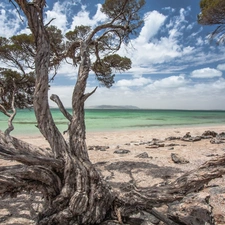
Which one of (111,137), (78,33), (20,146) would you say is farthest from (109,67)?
(111,137)

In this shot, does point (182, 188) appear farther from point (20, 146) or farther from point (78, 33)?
point (78, 33)

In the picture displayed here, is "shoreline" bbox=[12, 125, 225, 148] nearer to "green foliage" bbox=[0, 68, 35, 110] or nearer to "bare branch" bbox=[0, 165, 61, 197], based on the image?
"green foliage" bbox=[0, 68, 35, 110]

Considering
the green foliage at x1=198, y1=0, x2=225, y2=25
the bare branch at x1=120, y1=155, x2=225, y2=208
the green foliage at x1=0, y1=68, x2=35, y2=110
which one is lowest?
the bare branch at x1=120, y1=155, x2=225, y2=208

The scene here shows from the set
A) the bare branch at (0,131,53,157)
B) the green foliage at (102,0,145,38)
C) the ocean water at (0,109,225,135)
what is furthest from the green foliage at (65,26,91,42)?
the bare branch at (0,131,53,157)

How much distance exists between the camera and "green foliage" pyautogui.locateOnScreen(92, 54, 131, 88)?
245 inches

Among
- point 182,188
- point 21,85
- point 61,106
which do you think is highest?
point 21,85

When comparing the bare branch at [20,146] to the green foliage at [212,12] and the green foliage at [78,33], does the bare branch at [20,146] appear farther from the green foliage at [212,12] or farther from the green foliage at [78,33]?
the green foliage at [212,12]

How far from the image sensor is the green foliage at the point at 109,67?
6228 millimetres

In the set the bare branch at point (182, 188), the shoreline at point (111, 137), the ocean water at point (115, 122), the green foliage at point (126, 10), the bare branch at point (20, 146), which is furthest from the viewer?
the ocean water at point (115, 122)

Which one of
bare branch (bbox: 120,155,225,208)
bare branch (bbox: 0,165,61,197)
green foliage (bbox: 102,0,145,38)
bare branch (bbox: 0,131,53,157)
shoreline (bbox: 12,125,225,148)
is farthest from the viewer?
shoreline (bbox: 12,125,225,148)

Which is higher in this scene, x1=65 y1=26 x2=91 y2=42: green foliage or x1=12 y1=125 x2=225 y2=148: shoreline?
x1=65 y1=26 x2=91 y2=42: green foliage

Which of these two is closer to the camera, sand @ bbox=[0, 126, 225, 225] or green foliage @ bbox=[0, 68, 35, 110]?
sand @ bbox=[0, 126, 225, 225]

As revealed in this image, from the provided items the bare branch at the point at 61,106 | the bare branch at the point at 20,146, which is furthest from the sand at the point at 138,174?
the bare branch at the point at 61,106

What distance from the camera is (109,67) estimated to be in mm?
6434
